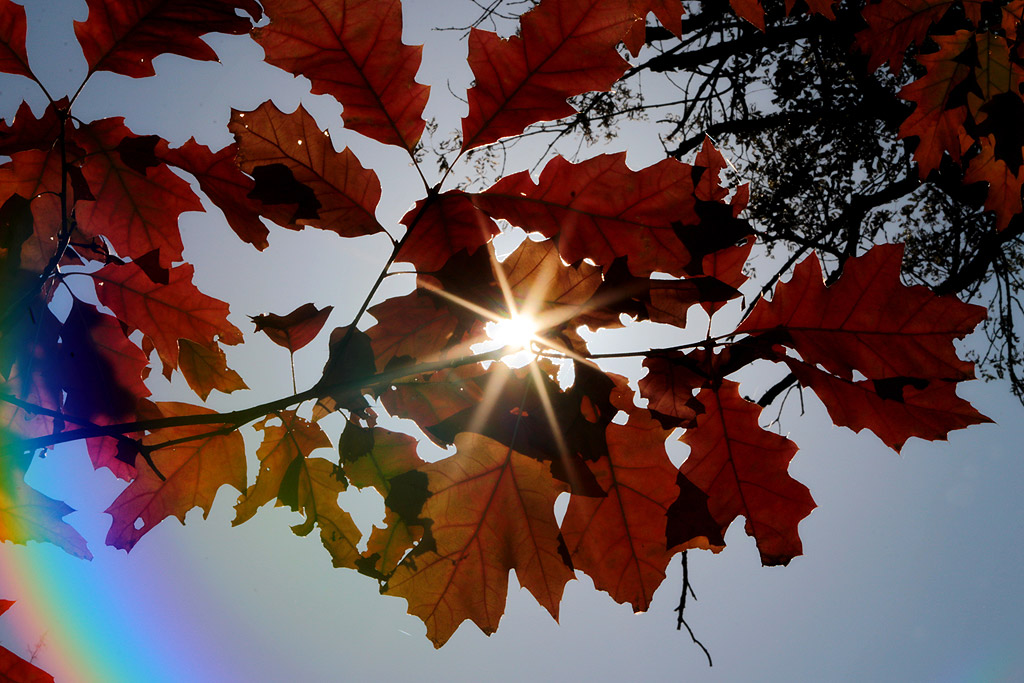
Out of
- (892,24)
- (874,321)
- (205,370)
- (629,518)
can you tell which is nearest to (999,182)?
(892,24)

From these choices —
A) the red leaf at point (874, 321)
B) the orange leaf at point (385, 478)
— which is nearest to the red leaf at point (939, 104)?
the red leaf at point (874, 321)

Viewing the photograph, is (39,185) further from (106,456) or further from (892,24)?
(892,24)

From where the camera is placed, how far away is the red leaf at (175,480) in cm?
90

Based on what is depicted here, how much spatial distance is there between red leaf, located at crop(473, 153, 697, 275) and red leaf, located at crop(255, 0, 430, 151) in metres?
0.15

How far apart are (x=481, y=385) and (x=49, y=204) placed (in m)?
0.81

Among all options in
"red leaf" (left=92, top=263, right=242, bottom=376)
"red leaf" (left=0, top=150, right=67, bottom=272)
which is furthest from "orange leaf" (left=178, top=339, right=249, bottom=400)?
"red leaf" (left=0, top=150, right=67, bottom=272)

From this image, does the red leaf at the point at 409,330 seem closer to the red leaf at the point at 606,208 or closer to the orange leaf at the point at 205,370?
the red leaf at the point at 606,208

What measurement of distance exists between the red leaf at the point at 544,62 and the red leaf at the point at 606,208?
2.9 inches

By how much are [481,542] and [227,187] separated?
664 mm

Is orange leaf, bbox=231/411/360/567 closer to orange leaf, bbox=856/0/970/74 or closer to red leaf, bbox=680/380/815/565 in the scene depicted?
red leaf, bbox=680/380/815/565

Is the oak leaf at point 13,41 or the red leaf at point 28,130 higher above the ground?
the oak leaf at point 13,41

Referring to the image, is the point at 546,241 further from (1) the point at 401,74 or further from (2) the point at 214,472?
(2) the point at 214,472

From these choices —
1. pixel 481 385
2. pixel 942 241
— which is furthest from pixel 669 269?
pixel 942 241

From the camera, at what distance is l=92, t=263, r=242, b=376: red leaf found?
99 cm
